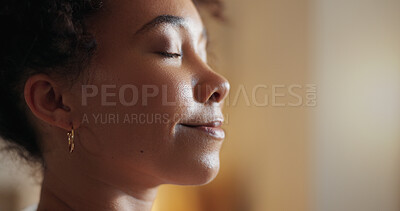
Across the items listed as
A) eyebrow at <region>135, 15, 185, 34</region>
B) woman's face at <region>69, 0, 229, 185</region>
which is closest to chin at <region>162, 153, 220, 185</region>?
woman's face at <region>69, 0, 229, 185</region>

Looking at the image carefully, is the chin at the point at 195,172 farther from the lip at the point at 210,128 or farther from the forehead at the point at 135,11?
the forehead at the point at 135,11

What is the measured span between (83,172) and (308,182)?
0.72m

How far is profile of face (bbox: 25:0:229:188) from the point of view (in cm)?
69

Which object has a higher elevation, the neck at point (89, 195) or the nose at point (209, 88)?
the nose at point (209, 88)

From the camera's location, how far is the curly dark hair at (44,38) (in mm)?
680

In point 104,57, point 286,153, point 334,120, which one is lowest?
point 286,153

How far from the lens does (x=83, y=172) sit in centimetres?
73

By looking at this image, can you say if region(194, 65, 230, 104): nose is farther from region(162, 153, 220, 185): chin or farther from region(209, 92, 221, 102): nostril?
region(162, 153, 220, 185): chin

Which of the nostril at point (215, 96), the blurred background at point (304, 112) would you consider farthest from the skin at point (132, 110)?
the blurred background at point (304, 112)

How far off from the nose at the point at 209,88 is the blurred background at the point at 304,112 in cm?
37

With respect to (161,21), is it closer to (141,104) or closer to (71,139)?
(141,104)

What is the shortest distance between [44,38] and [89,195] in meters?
0.28

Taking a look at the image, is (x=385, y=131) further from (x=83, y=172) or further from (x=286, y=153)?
(x=83, y=172)

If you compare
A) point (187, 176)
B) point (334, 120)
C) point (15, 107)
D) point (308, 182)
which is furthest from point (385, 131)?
point (15, 107)
